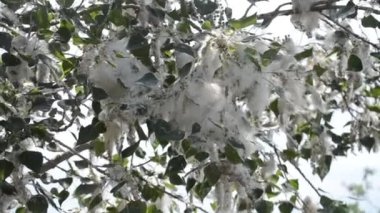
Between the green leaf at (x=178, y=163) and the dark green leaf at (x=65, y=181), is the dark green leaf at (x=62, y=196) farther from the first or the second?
the green leaf at (x=178, y=163)

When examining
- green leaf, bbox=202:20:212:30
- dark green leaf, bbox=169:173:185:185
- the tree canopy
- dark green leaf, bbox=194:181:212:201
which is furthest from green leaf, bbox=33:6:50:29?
dark green leaf, bbox=194:181:212:201

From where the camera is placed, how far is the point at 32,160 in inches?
51.8

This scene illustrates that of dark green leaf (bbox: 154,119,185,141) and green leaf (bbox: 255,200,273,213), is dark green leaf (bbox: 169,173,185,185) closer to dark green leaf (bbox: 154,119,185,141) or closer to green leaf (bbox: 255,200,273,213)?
green leaf (bbox: 255,200,273,213)

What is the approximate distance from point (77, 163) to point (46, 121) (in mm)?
182

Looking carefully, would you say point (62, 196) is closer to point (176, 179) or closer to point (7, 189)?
point (7, 189)

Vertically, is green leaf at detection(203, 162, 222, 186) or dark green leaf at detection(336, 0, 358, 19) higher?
dark green leaf at detection(336, 0, 358, 19)

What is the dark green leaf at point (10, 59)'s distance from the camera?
125 centimetres

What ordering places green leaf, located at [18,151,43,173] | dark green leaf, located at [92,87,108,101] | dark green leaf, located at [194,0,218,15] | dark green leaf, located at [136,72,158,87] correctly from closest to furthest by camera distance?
dark green leaf, located at [136,72,158,87] → dark green leaf, located at [92,87,108,101] → dark green leaf, located at [194,0,218,15] → green leaf, located at [18,151,43,173]

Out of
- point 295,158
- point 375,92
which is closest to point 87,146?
point 295,158

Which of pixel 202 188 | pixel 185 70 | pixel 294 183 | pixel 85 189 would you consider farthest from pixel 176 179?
pixel 185 70

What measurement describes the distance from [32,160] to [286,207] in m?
0.62

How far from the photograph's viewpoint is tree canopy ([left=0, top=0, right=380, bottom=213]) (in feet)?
3.39

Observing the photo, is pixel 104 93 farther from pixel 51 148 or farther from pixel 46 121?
pixel 51 148

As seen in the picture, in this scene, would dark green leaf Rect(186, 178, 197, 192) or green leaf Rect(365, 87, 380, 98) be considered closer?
dark green leaf Rect(186, 178, 197, 192)
